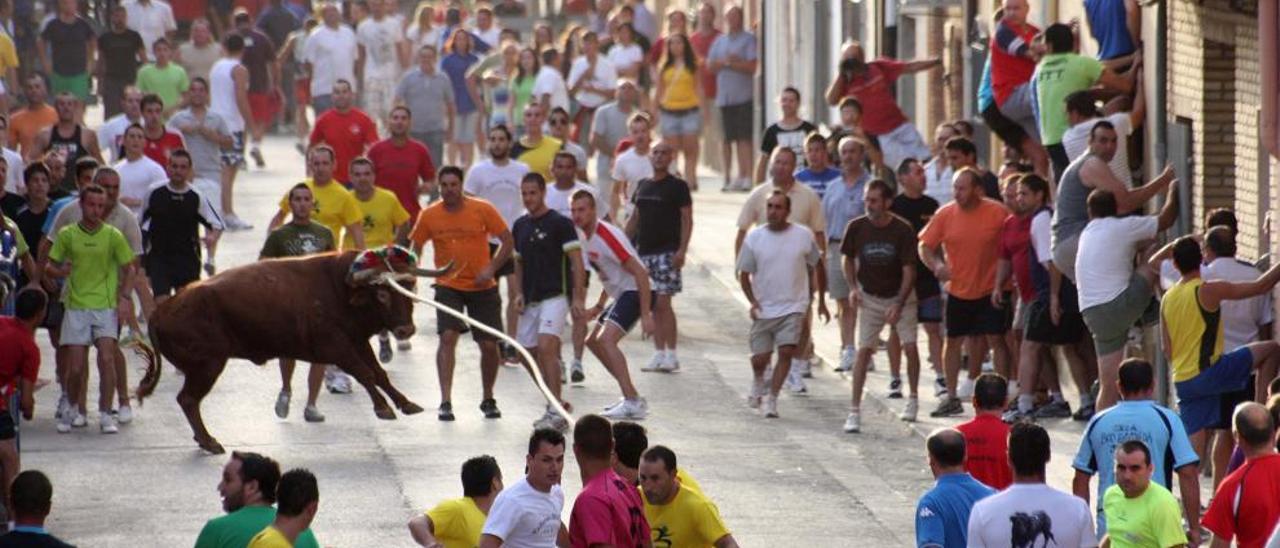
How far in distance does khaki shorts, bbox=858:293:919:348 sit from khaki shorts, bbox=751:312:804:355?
417 mm

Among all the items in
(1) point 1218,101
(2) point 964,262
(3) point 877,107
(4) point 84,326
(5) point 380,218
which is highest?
(1) point 1218,101

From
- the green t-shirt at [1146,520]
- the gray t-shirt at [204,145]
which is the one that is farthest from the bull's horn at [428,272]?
the gray t-shirt at [204,145]

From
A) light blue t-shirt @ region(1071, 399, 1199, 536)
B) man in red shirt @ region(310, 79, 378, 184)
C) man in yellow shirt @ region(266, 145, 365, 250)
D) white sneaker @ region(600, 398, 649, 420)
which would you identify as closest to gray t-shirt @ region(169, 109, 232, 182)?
man in red shirt @ region(310, 79, 378, 184)

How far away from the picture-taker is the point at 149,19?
34656mm

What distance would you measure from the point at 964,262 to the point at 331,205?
14.5 feet

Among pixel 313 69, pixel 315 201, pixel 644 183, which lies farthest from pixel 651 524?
pixel 313 69

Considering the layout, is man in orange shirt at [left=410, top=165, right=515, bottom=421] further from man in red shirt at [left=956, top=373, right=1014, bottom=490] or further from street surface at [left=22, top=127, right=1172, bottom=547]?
man in red shirt at [left=956, top=373, right=1014, bottom=490]

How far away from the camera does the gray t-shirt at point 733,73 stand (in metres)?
32.4

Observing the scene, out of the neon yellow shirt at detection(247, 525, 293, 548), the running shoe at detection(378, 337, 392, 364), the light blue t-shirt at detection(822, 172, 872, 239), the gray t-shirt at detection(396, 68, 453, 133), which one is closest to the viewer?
the neon yellow shirt at detection(247, 525, 293, 548)

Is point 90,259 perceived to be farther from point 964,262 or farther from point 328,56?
point 328,56

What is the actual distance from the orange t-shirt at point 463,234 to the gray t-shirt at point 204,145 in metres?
6.98

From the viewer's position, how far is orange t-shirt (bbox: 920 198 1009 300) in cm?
1861

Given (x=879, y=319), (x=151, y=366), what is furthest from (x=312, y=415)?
(x=879, y=319)

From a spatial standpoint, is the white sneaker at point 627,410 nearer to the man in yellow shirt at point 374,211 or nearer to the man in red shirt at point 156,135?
the man in yellow shirt at point 374,211
